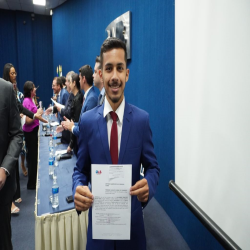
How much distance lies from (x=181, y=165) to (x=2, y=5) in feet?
32.1

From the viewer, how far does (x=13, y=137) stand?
1.45 meters

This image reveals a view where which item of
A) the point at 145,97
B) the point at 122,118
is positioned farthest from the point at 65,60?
the point at 122,118

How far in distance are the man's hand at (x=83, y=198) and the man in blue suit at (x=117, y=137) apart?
0.27 ft

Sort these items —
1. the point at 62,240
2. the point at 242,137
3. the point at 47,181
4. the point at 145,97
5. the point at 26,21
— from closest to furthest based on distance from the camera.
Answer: the point at 242,137
the point at 62,240
the point at 47,181
the point at 145,97
the point at 26,21

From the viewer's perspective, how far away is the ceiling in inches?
303

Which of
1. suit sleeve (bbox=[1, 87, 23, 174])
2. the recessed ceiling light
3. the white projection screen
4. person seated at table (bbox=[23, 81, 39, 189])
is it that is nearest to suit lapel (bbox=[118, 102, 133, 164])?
the white projection screen

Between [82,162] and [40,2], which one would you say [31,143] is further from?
[40,2]

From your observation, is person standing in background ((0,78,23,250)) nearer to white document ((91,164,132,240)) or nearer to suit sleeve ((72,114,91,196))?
suit sleeve ((72,114,91,196))

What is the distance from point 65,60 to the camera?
7844 mm

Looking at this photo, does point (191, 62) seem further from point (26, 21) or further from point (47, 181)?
point (26, 21)

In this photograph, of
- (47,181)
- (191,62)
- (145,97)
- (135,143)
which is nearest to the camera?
(135,143)

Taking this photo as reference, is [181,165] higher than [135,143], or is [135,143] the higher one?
[135,143]

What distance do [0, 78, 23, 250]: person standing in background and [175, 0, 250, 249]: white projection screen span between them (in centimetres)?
114

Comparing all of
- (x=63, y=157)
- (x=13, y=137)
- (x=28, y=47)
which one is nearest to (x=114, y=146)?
(x=13, y=137)
